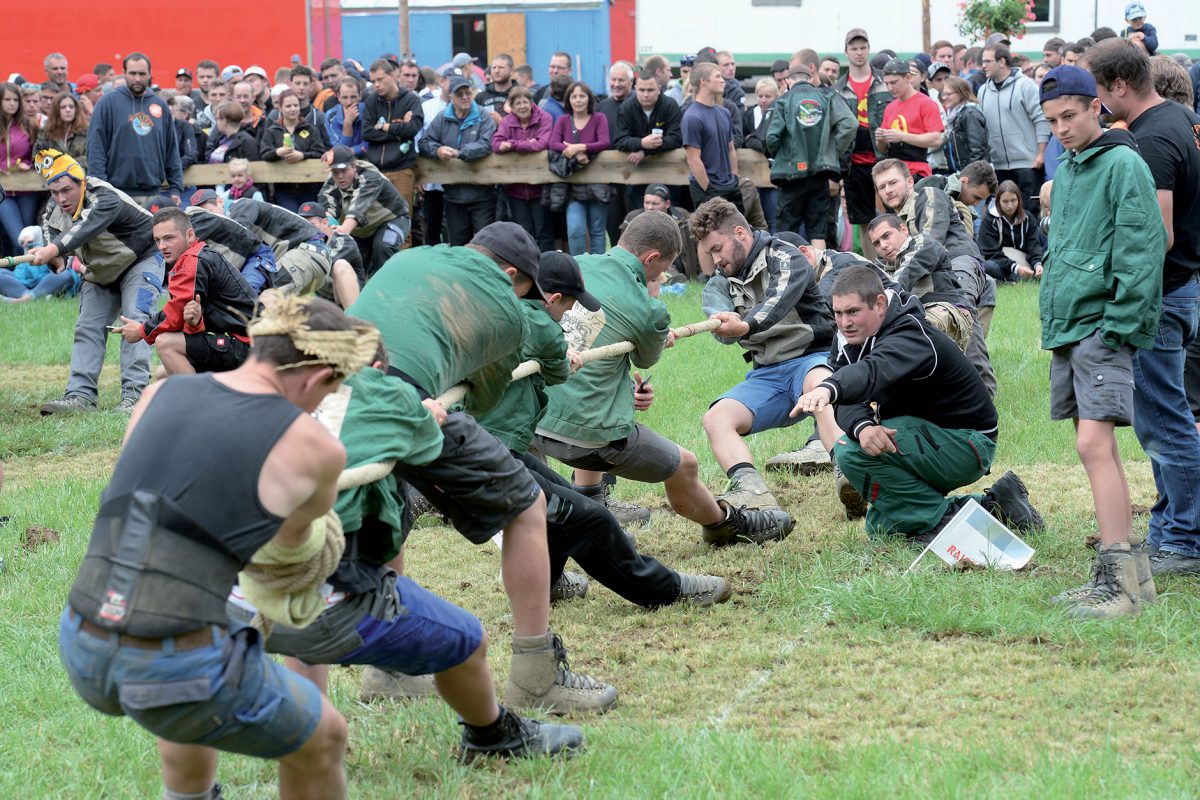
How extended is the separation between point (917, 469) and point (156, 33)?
70.5ft

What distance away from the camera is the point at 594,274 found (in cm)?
627

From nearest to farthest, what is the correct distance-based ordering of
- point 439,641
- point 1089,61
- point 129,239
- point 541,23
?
point 439,641
point 1089,61
point 129,239
point 541,23

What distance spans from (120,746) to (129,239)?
6854mm

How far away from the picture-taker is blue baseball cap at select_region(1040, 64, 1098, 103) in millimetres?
5191

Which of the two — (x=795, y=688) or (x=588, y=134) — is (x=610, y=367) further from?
(x=588, y=134)

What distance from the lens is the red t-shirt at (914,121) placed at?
42.3 ft

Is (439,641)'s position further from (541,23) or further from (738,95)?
(541,23)

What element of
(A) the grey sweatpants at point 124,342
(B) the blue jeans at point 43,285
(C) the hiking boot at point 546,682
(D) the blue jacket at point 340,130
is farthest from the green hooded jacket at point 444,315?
(B) the blue jeans at point 43,285

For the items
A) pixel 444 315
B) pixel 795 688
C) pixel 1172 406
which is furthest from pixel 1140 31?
pixel 444 315

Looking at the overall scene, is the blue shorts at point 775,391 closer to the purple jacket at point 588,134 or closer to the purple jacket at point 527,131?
the purple jacket at point 588,134

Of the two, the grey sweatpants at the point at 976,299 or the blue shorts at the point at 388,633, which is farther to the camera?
the grey sweatpants at the point at 976,299

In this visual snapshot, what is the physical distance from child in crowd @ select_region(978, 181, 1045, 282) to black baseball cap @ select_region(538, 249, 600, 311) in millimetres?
9379

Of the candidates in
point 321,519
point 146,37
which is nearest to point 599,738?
point 321,519

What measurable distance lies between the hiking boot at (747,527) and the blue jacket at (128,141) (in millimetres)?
8945
